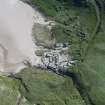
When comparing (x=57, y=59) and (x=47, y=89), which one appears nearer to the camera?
(x=47, y=89)

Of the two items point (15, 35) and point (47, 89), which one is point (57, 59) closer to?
point (47, 89)

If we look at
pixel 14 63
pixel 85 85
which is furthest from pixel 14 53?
pixel 85 85

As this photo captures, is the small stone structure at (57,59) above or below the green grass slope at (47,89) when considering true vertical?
above

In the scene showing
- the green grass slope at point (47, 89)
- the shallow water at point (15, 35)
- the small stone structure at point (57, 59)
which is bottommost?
the green grass slope at point (47, 89)

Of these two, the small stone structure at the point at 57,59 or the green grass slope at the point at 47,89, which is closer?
the green grass slope at the point at 47,89

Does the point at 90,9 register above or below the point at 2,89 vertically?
above

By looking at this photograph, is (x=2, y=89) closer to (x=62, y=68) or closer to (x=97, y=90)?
(x=62, y=68)

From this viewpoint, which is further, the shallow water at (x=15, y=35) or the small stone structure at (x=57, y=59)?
the small stone structure at (x=57, y=59)

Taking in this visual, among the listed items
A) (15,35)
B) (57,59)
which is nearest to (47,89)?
(57,59)
